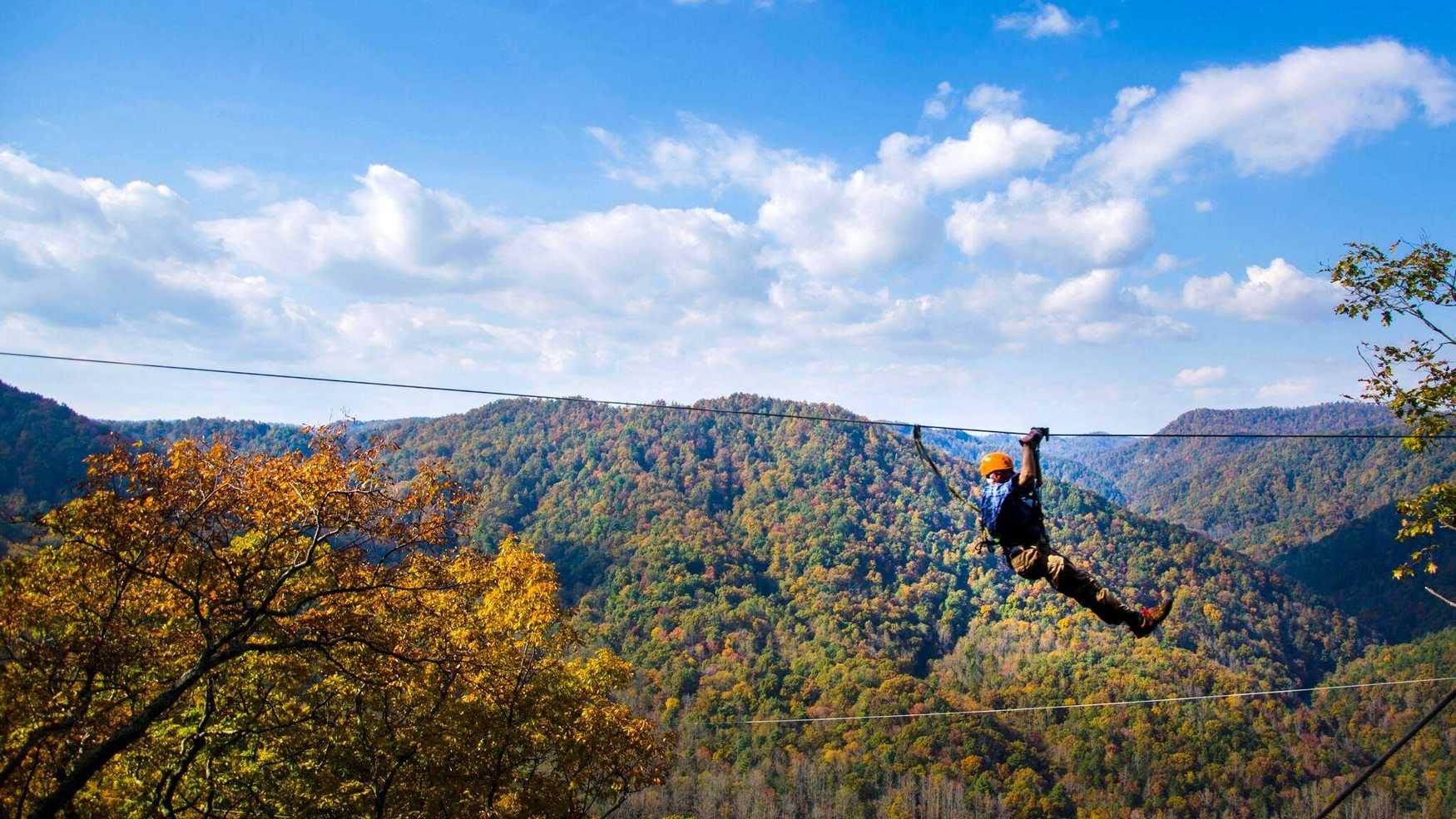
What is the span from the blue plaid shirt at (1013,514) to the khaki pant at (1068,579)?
11 centimetres

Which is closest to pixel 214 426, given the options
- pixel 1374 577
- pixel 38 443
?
pixel 38 443

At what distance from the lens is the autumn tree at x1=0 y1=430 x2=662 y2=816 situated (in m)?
6.88

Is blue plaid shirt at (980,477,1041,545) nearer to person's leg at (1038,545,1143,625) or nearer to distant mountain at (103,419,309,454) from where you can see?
person's leg at (1038,545,1143,625)

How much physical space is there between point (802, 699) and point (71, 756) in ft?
285

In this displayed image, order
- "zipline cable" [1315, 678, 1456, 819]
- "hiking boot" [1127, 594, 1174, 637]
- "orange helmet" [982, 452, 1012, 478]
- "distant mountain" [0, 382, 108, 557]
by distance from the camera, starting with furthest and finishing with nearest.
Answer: "distant mountain" [0, 382, 108, 557]
"orange helmet" [982, 452, 1012, 478]
"hiking boot" [1127, 594, 1174, 637]
"zipline cable" [1315, 678, 1456, 819]

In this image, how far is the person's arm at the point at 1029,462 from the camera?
6.49 metres

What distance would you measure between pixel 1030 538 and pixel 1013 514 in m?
0.29

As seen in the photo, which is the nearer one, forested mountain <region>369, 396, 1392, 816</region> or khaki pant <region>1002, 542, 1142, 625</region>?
khaki pant <region>1002, 542, 1142, 625</region>

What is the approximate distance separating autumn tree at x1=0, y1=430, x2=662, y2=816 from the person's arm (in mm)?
6573

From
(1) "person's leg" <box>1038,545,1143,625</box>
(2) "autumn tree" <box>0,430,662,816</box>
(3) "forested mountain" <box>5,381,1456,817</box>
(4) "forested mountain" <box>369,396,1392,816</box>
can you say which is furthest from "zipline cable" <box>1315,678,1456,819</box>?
(4) "forested mountain" <box>369,396,1392,816</box>

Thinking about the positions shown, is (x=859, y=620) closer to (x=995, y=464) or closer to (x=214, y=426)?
(x=995, y=464)

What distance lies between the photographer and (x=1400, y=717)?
92.7m

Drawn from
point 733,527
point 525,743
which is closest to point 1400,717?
point 733,527

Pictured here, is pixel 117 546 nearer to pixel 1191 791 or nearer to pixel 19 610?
pixel 19 610
